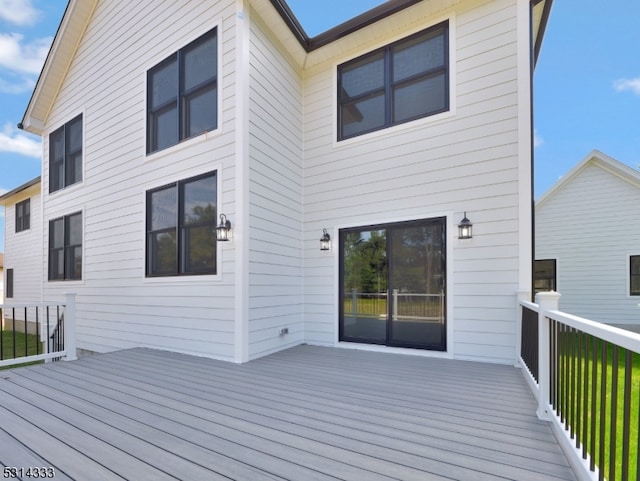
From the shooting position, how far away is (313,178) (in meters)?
5.96

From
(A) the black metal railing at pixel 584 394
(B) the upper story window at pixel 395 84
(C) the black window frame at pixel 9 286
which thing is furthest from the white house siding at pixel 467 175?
(C) the black window frame at pixel 9 286

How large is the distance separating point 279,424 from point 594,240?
425 inches

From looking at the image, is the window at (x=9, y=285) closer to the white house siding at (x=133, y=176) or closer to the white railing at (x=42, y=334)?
the white railing at (x=42, y=334)

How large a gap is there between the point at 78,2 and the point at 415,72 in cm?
719

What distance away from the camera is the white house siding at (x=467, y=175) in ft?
14.3

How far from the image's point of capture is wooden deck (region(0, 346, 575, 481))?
6.61ft

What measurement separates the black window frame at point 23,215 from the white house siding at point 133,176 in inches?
226

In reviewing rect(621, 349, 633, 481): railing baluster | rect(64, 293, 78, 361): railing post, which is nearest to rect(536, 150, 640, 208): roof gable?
rect(621, 349, 633, 481): railing baluster

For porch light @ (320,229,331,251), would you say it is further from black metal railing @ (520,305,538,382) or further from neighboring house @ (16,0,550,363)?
black metal railing @ (520,305,538,382)

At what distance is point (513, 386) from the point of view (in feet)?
11.2

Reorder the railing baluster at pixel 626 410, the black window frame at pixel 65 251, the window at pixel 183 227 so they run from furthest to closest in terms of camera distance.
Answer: the black window frame at pixel 65 251 < the window at pixel 183 227 < the railing baluster at pixel 626 410

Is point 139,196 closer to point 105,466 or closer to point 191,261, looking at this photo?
point 191,261

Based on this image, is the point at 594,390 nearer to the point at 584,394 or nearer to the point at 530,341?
the point at 584,394

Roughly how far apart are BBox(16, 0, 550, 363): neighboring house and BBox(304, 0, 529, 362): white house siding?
0.8 inches
